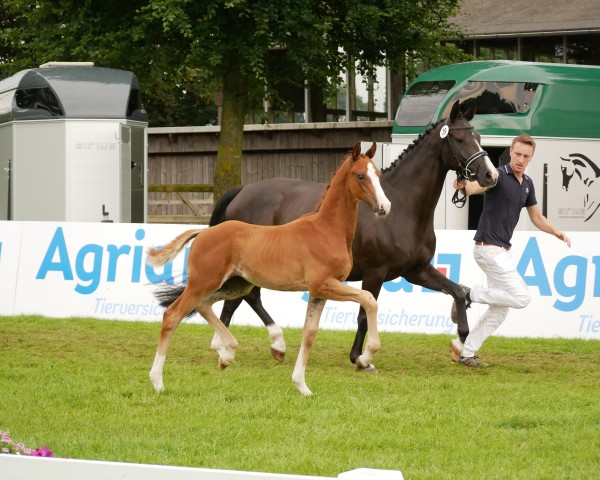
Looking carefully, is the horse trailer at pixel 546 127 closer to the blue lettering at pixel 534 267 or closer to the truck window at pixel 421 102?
the truck window at pixel 421 102

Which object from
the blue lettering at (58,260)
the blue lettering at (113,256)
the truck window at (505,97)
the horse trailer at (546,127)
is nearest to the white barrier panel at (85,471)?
the blue lettering at (113,256)

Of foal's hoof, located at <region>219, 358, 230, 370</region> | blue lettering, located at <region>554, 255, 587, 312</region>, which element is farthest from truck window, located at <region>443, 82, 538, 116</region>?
foal's hoof, located at <region>219, 358, 230, 370</region>

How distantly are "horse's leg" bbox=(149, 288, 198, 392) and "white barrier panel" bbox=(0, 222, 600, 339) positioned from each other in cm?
272

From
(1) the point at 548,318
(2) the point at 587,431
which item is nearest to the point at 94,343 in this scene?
(1) the point at 548,318

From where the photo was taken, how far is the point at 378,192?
28.4 feet

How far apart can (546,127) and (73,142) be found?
30.5 ft

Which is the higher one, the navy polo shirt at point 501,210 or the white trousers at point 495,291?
the navy polo shirt at point 501,210

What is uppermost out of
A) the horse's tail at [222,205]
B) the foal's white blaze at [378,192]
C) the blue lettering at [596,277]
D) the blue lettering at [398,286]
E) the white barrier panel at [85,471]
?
the foal's white blaze at [378,192]

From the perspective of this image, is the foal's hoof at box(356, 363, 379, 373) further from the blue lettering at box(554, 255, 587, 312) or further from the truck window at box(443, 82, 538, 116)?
the truck window at box(443, 82, 538, 116)

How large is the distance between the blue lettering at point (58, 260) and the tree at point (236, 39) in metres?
7.54

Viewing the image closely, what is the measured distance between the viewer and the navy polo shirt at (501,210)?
1028 centimetres

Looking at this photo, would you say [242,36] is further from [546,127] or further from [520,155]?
[520,155]

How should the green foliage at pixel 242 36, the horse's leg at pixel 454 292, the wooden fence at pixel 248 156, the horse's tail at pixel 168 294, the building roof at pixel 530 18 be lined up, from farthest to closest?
the wooden fence at pixel 248 156, the building roof at pixel 530 18, the green foliage at pixel 242 36, the horse's leg at pixel 454 292, the horse's tail at pixel 168 294

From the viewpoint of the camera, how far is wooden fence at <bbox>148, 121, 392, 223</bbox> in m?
31.1
